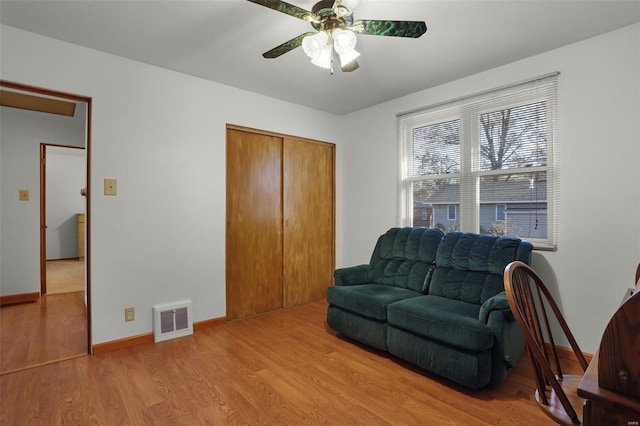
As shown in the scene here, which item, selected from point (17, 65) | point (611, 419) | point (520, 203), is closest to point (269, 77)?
point (17, 65)

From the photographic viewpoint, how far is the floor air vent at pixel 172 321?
2.92 m

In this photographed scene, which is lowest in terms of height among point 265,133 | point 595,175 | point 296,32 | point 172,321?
point 172,321

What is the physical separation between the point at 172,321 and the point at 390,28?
2.99 meters

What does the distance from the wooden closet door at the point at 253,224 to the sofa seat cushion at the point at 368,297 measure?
106cm

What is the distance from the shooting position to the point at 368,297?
2734 mm

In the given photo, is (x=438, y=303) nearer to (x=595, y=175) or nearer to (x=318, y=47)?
(x=595, y=175)

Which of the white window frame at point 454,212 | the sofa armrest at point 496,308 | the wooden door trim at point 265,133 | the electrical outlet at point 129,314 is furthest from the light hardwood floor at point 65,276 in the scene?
the sofa armrest at point 496,308

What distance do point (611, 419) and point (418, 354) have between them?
71.7 inches

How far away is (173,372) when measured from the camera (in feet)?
7.76

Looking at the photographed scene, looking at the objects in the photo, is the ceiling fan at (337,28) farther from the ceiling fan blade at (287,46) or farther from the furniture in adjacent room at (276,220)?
the furniture in adjacent room at (276,220)

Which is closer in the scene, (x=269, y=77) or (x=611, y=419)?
(x=611, y=419)

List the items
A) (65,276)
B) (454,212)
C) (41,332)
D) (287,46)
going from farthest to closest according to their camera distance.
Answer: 1. (65,276)
2. (454,212)
3. (41,332)
4. (287,46)

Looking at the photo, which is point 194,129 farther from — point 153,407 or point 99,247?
point 153,407

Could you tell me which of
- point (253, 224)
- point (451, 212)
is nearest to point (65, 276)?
point (253, 224)
